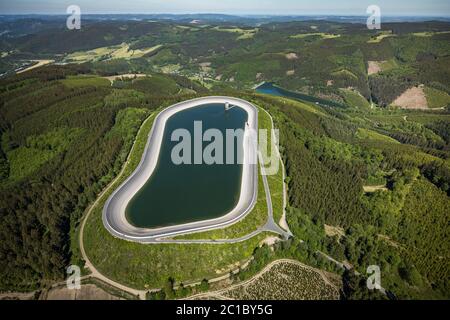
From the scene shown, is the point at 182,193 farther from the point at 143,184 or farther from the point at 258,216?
the point at 258,216

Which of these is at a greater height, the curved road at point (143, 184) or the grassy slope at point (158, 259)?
the curved road at point (143, 184)

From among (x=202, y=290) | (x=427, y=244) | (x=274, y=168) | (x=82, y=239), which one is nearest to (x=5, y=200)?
(x=82, y=239)

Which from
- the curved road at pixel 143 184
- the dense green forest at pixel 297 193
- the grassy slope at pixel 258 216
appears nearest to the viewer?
the curved road at pixel 143 184

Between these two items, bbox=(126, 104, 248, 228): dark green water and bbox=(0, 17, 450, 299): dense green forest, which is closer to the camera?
bbox=(0, 17, 450, 299): dense green forest

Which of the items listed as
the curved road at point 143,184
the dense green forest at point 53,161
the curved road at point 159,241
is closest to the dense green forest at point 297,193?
the dense green forest at point 53,161

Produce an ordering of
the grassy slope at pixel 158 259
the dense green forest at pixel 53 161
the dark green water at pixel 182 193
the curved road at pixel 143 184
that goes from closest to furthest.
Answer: the grassy slope at pixel 158 259 → the curved road at pixel 143 184 → the dense green forest at pixel 53 161 → the dark green water at pixel 182 193

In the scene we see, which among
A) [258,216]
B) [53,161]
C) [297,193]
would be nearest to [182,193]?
[258,216]

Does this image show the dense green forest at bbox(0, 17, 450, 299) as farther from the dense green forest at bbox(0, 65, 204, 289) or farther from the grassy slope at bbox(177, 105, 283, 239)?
the grassy slope at bbox(177, 105, 283, 239)

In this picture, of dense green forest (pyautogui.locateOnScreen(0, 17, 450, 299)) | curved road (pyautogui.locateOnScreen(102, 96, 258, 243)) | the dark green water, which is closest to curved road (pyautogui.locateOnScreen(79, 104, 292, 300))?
dense green forest (pyautogui.locateOnScreen(0, 17, 450, 299))

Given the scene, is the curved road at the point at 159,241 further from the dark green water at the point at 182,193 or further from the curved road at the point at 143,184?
the dark green water at the point at 182,193
